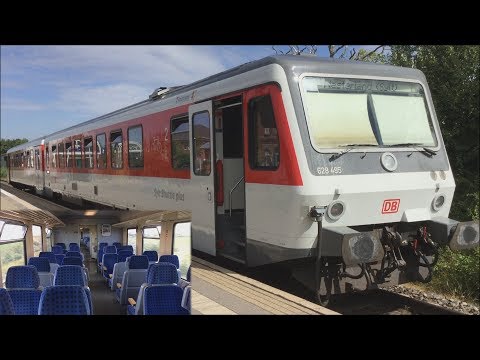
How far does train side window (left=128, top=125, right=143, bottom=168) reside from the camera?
8.34 m

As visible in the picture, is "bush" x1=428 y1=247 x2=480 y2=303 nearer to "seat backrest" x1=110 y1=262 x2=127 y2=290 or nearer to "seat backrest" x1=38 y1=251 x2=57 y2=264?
"seat backrest" x1=110 y1=262 x2=127 y2=290

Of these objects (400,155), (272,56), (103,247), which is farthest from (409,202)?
(103,247)

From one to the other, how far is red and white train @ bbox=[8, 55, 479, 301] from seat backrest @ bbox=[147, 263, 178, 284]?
199 centimetres

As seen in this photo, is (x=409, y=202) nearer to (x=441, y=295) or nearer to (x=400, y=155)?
(x=400, y=155)

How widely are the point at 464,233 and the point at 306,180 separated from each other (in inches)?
77.4

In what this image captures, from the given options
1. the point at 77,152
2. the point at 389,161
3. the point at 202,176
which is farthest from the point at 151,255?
the point at 77,152

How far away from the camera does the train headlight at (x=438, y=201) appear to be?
544cm

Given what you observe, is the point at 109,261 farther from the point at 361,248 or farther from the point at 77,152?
the point at 77,152

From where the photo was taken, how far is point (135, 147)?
8.59 metres

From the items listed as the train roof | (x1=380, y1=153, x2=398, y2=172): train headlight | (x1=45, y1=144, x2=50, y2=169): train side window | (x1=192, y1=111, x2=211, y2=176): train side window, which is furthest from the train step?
(x1=45, y1=144, x2=50, y2=169): train side window

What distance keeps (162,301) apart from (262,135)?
2.69 meters

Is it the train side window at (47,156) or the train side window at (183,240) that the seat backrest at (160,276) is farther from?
the train side window at (47,156)

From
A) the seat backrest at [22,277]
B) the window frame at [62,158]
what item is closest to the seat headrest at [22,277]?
the seat backrest at [22,277]

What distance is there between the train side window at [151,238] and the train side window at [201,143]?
124 inches
